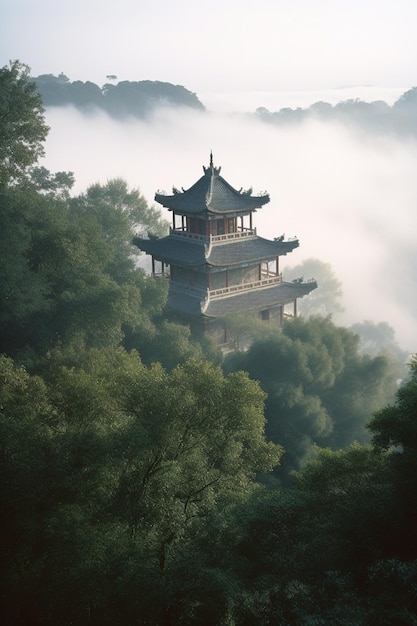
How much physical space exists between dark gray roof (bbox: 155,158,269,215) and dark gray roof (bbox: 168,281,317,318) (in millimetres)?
4431

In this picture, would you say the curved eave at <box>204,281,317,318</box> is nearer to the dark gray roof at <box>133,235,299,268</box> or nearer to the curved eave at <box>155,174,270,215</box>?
the dark gray roof at <box>133,235,299,268</box>

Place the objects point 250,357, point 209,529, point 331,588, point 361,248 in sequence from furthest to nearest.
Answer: point 361,248 → point 250,357 → point 209,529 → point 331,588

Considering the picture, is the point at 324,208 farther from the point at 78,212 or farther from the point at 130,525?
the point at 130,525

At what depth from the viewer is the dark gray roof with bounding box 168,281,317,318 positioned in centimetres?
3203

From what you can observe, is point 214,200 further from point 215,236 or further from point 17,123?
point 17,123

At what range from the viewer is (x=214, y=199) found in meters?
33.7

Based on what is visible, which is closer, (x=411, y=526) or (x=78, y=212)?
(x=411, y=526)

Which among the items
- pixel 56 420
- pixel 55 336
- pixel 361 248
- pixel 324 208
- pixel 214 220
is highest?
pixel 324 208

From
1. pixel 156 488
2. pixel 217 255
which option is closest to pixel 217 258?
pixel 217 255

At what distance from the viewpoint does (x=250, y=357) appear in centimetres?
2766

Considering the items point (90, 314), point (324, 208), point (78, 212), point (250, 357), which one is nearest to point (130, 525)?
point (90, 314)

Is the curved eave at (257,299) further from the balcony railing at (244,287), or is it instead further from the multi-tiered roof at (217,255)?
the balcony railing at (244,287)

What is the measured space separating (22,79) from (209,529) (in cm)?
2311

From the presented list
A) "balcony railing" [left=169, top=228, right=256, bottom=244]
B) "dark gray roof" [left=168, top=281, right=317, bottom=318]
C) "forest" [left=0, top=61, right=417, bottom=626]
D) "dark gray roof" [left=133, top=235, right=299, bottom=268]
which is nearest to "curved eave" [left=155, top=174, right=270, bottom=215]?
"balcony railing" [left=169, top=228, right=256, bottom=244]
